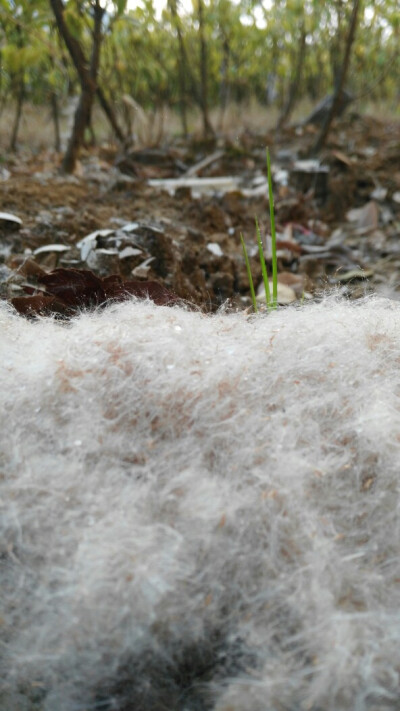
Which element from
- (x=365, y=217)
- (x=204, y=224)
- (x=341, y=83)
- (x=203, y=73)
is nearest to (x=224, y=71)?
(x=203, y=73)

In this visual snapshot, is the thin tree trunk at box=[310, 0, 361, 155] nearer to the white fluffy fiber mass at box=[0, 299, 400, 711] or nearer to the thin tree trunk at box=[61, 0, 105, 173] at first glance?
the thin tree trunk at box=[61, 0, 105, 173]

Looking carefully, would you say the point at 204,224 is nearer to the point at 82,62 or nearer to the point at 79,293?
the point at 82,62

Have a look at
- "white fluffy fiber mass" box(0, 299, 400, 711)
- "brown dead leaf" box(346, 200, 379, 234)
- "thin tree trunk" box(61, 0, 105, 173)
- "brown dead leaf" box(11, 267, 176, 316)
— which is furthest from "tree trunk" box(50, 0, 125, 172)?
"white fluffy fiber mass" box(0, 299, 400, 711)

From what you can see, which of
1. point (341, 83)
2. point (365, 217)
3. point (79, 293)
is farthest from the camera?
point (341, 83)

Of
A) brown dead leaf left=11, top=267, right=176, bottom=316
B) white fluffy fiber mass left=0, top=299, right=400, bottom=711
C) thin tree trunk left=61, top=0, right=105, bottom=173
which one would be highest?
thin tree trunk left=61, top=0, right=105, bottom=173

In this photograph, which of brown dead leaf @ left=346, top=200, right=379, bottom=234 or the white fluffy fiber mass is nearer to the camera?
the white fluffy fiber mass

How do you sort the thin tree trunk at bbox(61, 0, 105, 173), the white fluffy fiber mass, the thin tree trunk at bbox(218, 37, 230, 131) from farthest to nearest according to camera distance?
the thin tree trunk at bbox(218, 37, 230, 131) < the thin tree trunk at bbox(61, 0, 105, 173) < the white fluffy fiber mass

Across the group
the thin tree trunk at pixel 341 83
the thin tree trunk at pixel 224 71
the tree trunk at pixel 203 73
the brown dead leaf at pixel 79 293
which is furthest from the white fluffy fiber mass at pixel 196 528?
the thin tree trunk at pixel 224 71

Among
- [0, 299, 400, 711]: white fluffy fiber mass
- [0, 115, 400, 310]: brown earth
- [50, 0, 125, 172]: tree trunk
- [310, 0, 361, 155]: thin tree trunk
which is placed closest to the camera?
[0, 299, 400, 711]: white fluffy fiber mass

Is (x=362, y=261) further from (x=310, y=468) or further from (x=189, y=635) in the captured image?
(x=189, y=635)
